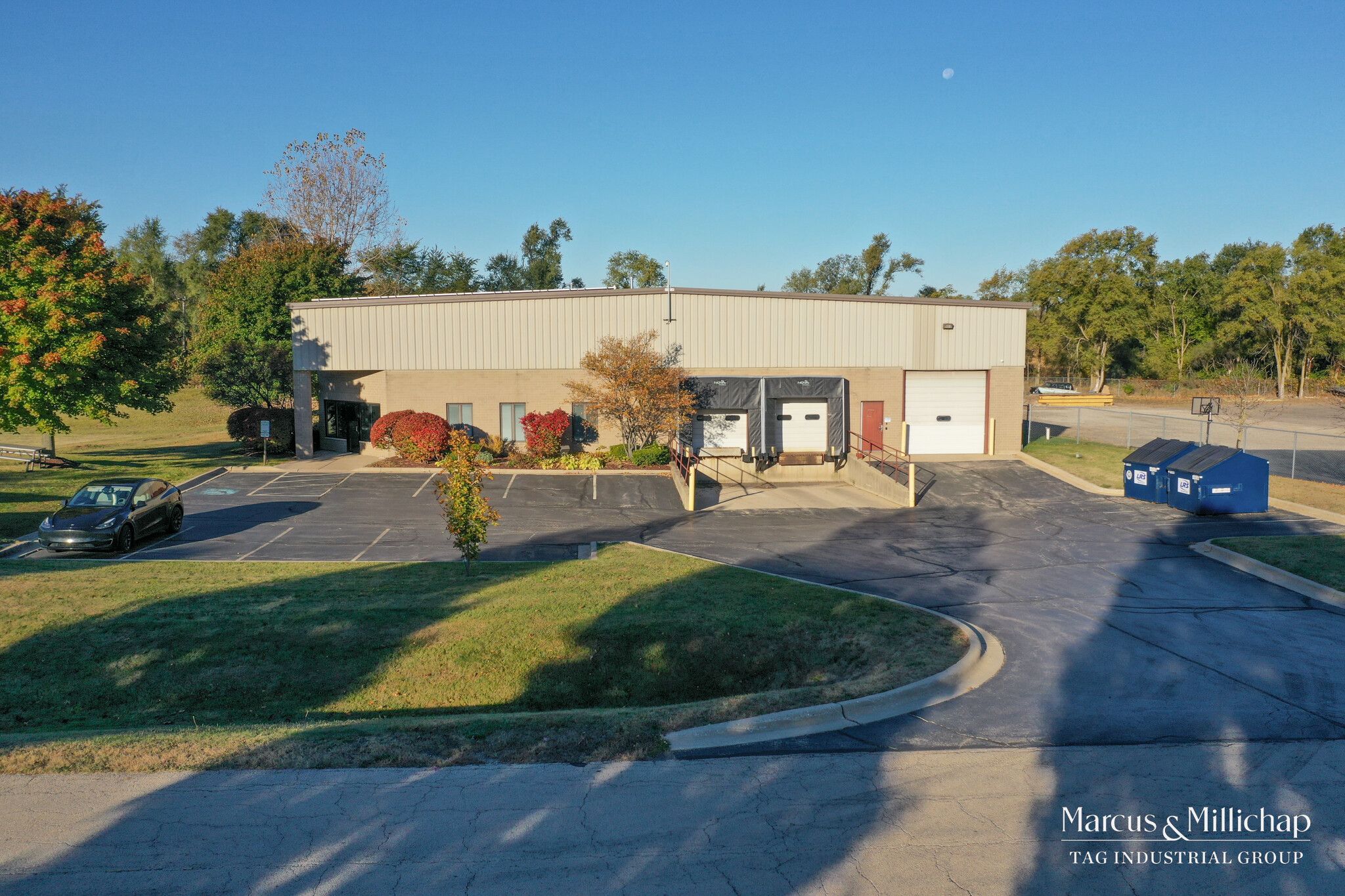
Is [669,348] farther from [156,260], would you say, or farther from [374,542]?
[156,260]

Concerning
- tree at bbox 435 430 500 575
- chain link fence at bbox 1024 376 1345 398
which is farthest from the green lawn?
chain link fence at bbox 1024 376 1345 398

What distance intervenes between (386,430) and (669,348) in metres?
10.7

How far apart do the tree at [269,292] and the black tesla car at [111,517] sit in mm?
21151

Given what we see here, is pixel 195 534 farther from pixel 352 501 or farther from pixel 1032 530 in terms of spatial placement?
pixel 1032 530

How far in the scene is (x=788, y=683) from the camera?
36.5 ft

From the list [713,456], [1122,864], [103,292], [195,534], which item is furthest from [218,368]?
[1122,864]

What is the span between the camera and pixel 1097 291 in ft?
236

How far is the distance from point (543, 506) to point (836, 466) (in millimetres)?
11724

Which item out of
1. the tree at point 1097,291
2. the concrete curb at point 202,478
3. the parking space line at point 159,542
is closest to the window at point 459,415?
the concrete curb at point 202,478

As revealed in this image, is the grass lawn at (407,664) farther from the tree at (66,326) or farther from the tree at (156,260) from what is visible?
the tree at (156,260)

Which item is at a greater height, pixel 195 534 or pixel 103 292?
pixel 103 292

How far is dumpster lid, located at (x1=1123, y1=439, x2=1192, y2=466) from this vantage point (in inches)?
962

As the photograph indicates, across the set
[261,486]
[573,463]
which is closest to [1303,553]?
[573,463]

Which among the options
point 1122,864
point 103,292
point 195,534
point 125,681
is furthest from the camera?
point 103,292
